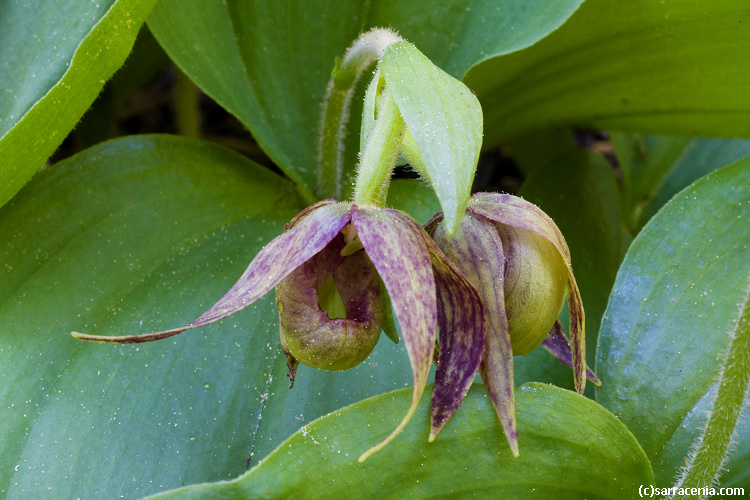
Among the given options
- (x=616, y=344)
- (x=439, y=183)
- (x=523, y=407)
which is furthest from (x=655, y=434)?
(x=439, y=183)

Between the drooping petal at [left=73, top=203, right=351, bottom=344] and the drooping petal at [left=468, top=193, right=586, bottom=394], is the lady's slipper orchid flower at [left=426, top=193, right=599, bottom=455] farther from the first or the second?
the drooping petal at [left=73, top=203, right=351, bottom=344]

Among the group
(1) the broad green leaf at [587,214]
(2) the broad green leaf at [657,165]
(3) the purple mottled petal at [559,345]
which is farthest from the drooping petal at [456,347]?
(2) the broad green leaf at [657,165]

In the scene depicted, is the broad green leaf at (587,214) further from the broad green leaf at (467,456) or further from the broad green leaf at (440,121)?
the broad green leaf at (440,121)

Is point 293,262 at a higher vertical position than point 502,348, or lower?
higher

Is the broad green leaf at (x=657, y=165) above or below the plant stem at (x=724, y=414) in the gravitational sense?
below

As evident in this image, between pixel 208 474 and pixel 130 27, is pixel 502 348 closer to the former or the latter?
pixel 208 474

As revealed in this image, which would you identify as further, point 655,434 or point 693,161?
point 693,161
